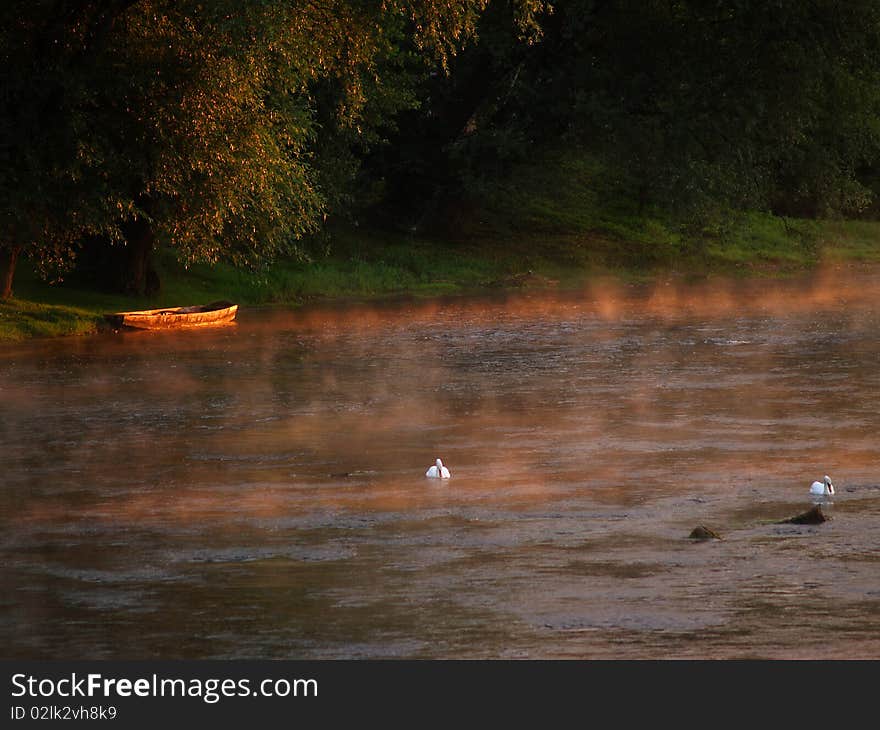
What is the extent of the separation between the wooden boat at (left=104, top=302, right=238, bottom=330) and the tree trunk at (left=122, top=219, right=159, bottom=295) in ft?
4.54

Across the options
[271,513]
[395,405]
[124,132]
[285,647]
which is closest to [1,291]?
[124,132]

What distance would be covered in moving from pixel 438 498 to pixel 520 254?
115 ft

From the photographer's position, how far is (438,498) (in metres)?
16.0

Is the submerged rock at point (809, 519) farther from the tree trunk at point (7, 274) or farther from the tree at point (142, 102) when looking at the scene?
the tree trunk at point (7, 274)

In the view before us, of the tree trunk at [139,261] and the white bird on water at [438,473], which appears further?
the tree trunk at [139,261]

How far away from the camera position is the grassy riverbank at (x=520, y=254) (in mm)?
40719

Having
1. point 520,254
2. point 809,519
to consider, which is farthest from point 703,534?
point 520,254

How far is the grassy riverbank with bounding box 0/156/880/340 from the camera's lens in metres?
40.7

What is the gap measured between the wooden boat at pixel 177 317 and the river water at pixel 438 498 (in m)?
1.80

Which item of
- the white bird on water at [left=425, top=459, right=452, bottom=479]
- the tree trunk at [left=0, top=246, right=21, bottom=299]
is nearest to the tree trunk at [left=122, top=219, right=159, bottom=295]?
the tree trunk at [left=0, top=246, right=21, bottom=299]

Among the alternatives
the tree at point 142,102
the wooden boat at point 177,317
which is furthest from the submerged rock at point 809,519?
the wooden boat at point 177,317

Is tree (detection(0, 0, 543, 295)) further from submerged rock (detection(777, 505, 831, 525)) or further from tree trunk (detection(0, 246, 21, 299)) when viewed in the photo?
submerged rock (detection(777, 505, 831, 525))

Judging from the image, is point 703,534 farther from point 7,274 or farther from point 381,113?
point 381,113

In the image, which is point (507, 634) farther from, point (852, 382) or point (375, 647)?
point (852, 382)
